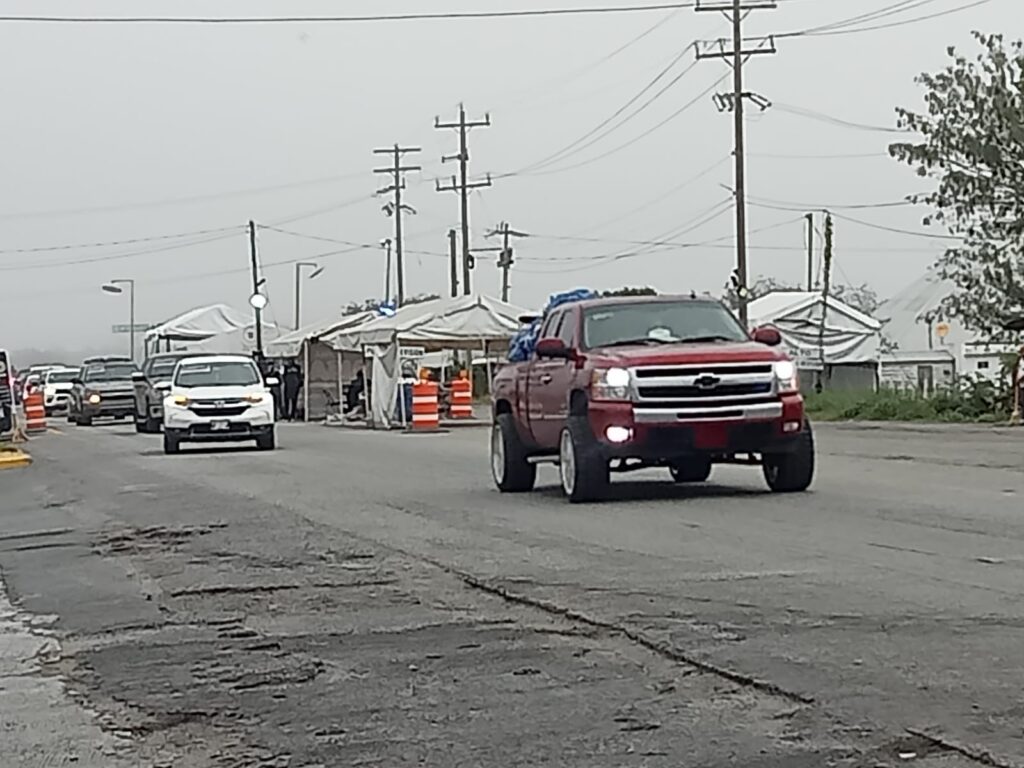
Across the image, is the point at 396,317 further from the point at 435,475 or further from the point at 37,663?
the point at 37,663

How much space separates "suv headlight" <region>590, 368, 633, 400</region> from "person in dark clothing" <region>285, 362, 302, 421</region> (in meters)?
39.8

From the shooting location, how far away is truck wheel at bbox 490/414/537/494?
61.5 ft

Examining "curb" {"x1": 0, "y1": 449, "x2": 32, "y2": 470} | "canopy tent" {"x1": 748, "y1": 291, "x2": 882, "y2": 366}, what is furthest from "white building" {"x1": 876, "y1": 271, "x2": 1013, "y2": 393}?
"curb" {"x1": 0, "y1": 449, "x2": 32, "y2": 470}

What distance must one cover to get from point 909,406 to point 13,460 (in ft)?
68.4

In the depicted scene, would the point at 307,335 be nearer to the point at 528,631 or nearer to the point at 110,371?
the point at 110,371

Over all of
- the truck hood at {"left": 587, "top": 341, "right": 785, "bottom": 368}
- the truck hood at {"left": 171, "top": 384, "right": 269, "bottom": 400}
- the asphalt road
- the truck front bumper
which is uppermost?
the truck hood at {"left": 587, "top": 341, "right": 785, "bottom": 368}

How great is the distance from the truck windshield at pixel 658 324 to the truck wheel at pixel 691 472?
1.64 meters

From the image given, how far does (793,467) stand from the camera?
55.9 ft

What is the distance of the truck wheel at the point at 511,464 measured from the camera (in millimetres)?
18734

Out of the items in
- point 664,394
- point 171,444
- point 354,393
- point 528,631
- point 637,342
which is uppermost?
point 637,342

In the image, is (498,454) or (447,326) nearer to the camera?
(498,454)

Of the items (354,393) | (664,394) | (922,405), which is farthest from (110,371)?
(664,394)

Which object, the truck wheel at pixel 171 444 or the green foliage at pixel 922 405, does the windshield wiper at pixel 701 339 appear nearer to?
the truck wheel at pixel 171 444

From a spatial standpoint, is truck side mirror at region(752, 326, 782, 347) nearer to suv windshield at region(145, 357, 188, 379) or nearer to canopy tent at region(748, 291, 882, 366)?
suv windshield at region(145, 357, 188, 379)
